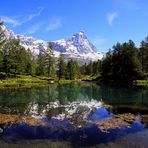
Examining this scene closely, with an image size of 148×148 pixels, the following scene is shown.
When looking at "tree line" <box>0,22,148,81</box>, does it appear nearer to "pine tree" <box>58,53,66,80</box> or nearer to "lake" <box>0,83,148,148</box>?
"pine tree" <box>58,53,66,80</box>

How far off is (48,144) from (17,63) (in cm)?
11555

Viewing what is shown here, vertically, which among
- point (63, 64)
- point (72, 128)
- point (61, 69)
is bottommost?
point (72, 128)

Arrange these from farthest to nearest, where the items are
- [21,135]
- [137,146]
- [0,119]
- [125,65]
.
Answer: [125,65], [0,119], [21,135], [137,146]

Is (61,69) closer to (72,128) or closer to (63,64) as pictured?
(63,64)

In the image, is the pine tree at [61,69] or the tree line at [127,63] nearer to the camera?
the tree line at [127,63]

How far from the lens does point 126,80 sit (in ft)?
488

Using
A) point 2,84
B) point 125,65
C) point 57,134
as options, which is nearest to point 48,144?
point 57,134

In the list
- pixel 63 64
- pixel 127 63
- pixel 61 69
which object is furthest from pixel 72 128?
pixel 63 64

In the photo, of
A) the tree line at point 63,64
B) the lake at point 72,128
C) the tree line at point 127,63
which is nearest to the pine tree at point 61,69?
the tree line at point 63,64

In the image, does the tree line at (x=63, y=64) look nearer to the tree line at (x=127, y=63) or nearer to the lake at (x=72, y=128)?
the tree line at (x=127, y=63)

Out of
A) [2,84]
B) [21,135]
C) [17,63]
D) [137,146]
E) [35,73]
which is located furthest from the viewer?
[35,73]

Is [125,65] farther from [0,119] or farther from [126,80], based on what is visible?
[0,119]

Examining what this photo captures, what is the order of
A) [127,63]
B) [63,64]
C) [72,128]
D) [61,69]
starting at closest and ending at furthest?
[72,128] → [127,63] → [61,69] → [63,64]

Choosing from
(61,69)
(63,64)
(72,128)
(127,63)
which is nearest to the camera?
(72,128)
